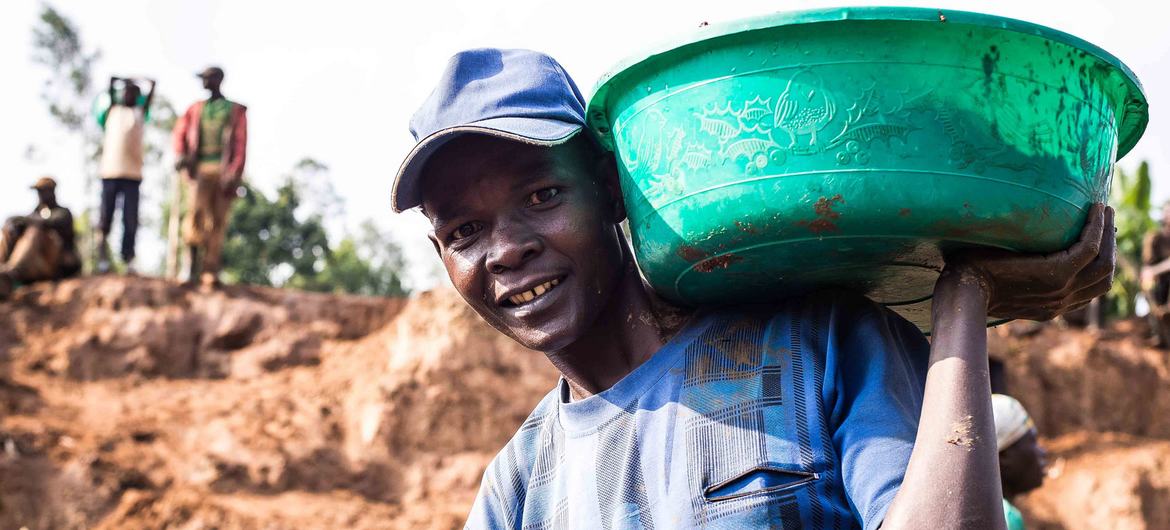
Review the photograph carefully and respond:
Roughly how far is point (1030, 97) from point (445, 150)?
0.94 m

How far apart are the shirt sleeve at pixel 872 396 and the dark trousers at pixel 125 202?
11.6 meters

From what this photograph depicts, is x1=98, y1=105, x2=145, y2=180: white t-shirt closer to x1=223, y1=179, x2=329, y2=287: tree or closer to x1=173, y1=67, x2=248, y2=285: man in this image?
x1=173, y1=67, x2=248, y2=285: man

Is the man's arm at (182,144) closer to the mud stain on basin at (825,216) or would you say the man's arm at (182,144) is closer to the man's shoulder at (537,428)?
the man's shoulder at (537,428)

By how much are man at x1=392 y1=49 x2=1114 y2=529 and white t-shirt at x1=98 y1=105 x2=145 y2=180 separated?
10868mm

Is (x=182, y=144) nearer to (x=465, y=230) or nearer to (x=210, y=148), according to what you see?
(x=210, y=148)

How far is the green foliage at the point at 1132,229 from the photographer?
15.9 metres

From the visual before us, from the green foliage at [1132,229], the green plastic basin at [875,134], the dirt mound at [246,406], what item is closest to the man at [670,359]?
the green plastic basin at [875,134]

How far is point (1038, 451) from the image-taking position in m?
5.00

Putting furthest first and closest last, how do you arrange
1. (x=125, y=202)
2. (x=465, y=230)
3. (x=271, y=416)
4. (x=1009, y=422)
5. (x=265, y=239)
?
(x=265, y=239) < (x=125, y=202) < (x=271, y=416) < (x=1009, y=422) < (x=465, y=230)

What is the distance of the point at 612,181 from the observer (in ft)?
7.00

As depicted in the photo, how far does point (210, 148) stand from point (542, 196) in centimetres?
1010

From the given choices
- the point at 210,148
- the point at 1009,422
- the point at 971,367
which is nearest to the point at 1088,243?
the point at 971,367

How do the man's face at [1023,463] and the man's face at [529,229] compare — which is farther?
the man's face at [1023,463]

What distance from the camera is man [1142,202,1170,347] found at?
14594 mm
